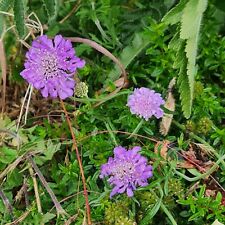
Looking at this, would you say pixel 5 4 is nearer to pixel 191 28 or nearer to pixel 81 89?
pixel 81 89

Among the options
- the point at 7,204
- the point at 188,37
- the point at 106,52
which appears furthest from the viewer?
the point at 106,52

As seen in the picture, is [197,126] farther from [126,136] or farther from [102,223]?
[102,223]

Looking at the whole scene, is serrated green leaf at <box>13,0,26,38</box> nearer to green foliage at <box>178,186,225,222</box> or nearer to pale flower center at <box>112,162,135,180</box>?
pale flower center at <box>112,162,135,180</box>

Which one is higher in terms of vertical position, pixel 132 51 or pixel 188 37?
pixel 188 37

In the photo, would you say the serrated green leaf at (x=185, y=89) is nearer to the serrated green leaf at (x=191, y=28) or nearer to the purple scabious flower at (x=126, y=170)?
the serrated green leaf at (x=191, y=28)

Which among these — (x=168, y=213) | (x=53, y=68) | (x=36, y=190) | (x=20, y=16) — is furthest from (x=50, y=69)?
(x=168, y=213)

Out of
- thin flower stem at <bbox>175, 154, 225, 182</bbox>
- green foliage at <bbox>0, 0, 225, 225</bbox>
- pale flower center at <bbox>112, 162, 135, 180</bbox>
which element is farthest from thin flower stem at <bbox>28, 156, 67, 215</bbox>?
thin flower stem at <bbox>175, 154, 225, 182</bbox>
